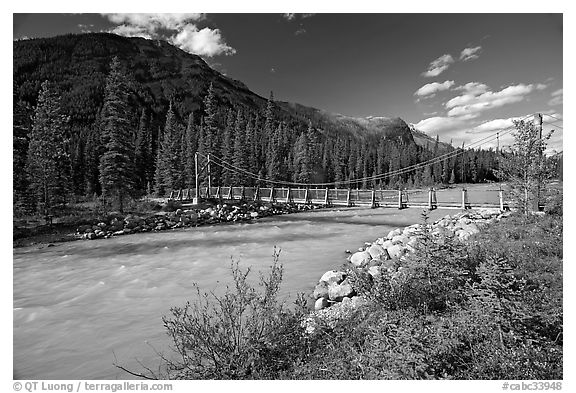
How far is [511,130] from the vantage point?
7.61 m

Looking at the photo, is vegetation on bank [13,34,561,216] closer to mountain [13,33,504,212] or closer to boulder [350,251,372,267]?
mountain [13,33,504,212]

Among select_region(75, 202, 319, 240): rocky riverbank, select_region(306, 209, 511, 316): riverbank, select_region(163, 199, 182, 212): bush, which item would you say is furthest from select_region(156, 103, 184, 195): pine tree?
select_region(306, 209, 511, 316): riverbank

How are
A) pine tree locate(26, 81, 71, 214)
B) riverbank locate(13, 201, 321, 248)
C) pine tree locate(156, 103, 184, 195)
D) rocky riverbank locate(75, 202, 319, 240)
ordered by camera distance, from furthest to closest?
pine tree locate(156, 103, 184, 195) < rocky riverbank locate(75, 202, 319, 240) < riverbank locate(13, 201, 321, 248) < pine tree locate(26, 81, 71, 214)

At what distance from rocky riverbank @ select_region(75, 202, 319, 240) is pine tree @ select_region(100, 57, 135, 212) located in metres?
2.79

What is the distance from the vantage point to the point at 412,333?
126 inches

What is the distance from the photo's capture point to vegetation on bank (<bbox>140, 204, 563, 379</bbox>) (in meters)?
2.99

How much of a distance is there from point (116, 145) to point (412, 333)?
61.0 ft

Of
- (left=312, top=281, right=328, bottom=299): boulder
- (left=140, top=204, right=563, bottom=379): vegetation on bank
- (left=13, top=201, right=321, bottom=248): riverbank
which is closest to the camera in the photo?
(left=140, top=204, right=563, bottom=379): vegetation on bank

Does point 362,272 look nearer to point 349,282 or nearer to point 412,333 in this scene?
point 349,282

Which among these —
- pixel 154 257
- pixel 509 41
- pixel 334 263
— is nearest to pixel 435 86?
pixel 509 41

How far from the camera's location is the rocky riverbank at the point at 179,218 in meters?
12.9

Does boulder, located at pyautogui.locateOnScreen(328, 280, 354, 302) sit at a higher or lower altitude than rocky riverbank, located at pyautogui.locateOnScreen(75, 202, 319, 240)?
lower

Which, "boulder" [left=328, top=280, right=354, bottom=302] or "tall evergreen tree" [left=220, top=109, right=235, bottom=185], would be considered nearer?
"boulder" [left=328, top=280, right=354, bottom=302]
